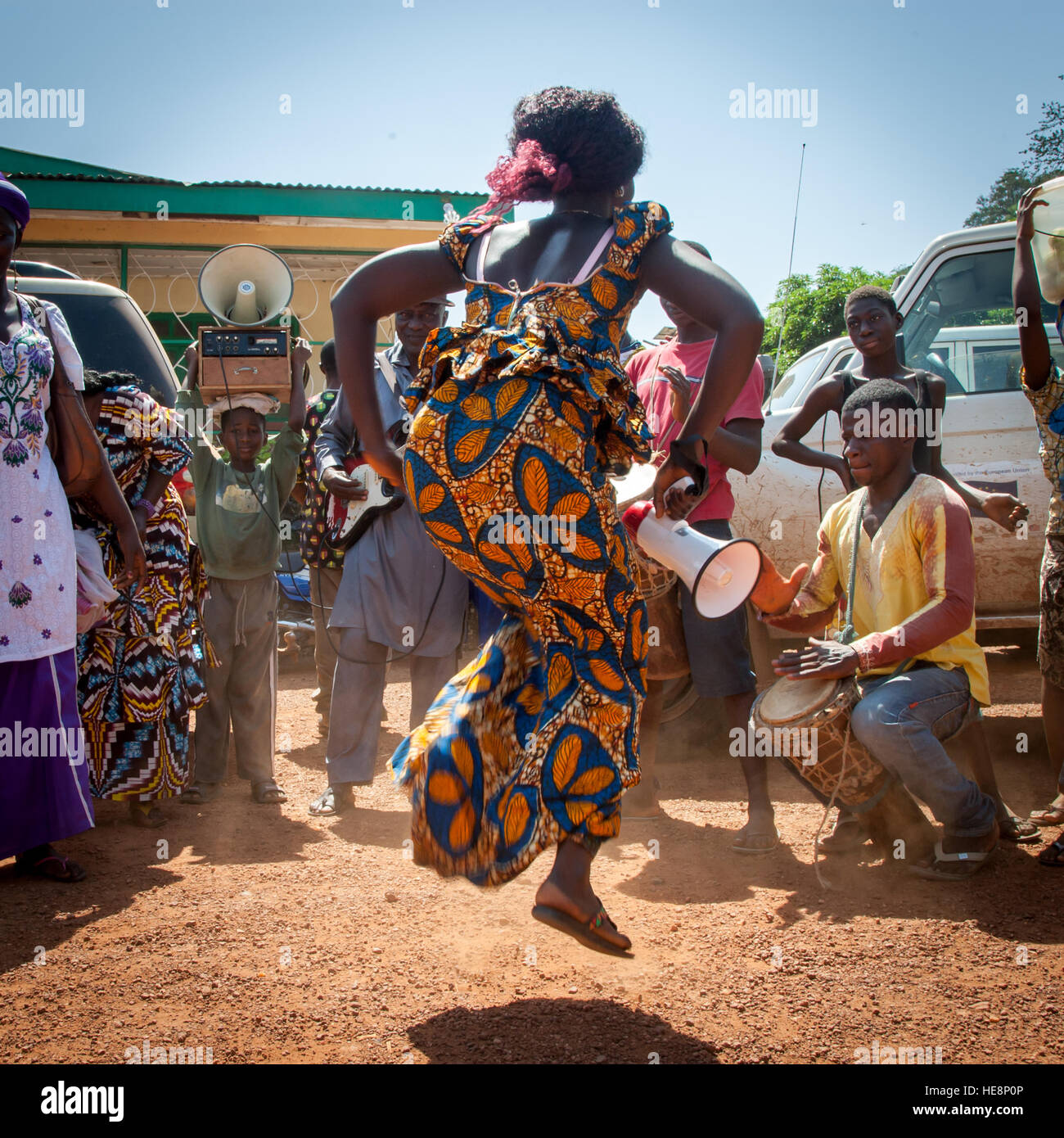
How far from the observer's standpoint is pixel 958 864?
3.45m

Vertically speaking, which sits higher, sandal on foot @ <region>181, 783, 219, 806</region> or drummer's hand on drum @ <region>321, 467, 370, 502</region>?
drummer's hand on drum @ <region>321, 467, 370, 502</region>

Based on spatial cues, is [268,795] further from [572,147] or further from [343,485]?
[572,147]

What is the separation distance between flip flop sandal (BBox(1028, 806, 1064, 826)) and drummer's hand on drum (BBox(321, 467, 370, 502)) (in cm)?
298

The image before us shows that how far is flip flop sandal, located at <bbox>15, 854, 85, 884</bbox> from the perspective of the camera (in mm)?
3496

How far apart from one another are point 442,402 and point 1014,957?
6.76 ft

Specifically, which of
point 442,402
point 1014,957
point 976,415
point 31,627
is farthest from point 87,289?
point 1014,957

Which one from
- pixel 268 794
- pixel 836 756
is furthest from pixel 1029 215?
pixel 268 794

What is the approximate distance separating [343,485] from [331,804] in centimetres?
137

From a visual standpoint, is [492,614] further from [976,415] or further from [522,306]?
[976,415]

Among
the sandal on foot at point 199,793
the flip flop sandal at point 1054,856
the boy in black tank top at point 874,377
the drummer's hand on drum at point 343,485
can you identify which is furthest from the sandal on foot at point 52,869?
the boy in black tank top at point 874,377

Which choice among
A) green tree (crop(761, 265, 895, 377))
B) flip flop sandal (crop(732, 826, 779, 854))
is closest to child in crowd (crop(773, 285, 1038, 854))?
flip flop sandal (crop(732, 826, 779, 854))

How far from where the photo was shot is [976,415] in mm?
5566

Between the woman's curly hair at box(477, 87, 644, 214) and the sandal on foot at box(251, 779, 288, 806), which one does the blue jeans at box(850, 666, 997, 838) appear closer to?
the woman's curly hair at box(477, 87, 644, 214)
